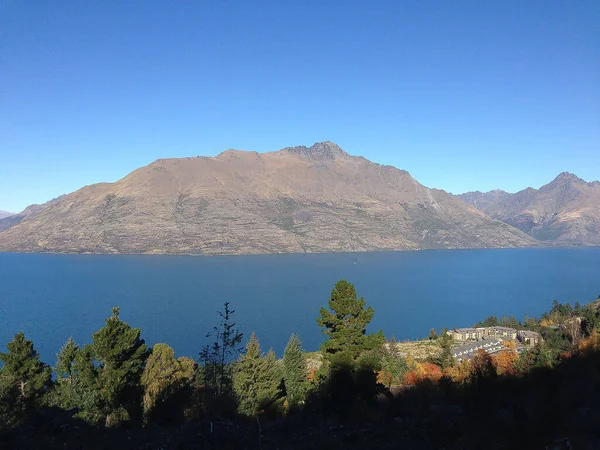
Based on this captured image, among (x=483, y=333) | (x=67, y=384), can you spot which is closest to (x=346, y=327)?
(x=67, y=384)

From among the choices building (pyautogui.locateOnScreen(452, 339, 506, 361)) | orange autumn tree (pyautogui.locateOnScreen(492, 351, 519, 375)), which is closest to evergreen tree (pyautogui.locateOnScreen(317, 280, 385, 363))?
orange autumn tree (pyautogui.locateOnScreen(492, 351, 519, 375))

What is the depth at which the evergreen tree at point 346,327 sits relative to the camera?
19.7 meters

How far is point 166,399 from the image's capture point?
61.8 feet

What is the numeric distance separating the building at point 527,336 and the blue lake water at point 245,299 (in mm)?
21543

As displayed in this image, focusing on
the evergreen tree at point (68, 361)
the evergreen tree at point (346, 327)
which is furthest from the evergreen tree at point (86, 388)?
the evergreen tree at point (346, 327)

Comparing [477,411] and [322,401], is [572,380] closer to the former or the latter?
[477,411]

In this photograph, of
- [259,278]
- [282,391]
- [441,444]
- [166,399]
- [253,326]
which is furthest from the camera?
[259,278]

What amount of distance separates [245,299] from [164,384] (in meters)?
95.1

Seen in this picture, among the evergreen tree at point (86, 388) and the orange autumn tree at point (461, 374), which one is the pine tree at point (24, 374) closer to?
the evergreen tree at point (86, 388)

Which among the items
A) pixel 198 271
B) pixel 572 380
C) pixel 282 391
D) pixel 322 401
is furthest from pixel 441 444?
pixel 198 271

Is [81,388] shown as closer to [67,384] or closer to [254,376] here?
[67,384]

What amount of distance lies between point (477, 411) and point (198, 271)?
192444 mm

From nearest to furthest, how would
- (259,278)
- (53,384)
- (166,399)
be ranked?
(166,399) < (53,384) < (259,278)

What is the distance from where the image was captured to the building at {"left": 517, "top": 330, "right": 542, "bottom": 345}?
71.2 meters
